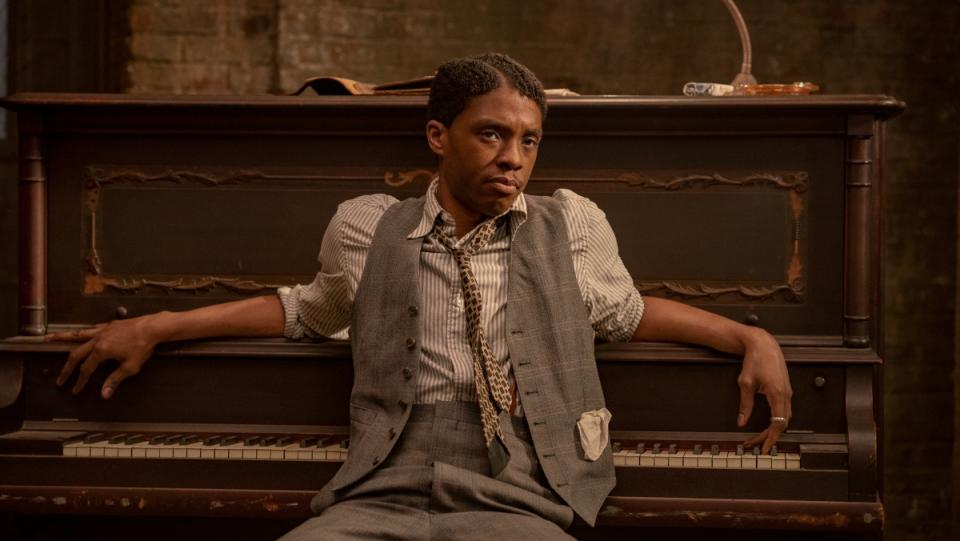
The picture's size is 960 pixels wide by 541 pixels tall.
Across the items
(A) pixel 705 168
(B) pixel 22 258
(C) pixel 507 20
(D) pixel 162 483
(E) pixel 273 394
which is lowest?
(D) pixel 162 483

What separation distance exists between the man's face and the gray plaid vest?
0.46 ft

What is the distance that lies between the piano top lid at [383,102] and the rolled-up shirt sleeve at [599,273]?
360 mm

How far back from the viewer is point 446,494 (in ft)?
8.28

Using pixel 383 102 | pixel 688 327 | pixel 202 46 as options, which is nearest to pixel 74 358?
pixel 383 102

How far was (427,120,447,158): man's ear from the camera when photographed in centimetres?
278

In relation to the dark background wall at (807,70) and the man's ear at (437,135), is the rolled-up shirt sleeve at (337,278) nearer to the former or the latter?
the man's ear at (437,135)

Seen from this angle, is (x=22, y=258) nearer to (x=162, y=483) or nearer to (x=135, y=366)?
(x=135, y=366)

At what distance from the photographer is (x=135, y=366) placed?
3.05 meters

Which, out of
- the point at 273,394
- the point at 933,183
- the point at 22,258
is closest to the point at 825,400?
the point at 273,394

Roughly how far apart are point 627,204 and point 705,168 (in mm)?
245

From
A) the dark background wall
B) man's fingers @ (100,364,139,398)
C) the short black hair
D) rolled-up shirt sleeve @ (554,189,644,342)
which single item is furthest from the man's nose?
the dark background wall

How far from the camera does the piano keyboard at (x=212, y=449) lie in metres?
2.94

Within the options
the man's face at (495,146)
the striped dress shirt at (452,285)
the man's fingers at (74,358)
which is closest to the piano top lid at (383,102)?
the striped dress shirt at (452,285)

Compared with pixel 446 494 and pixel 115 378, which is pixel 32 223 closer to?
pixel 115 378
